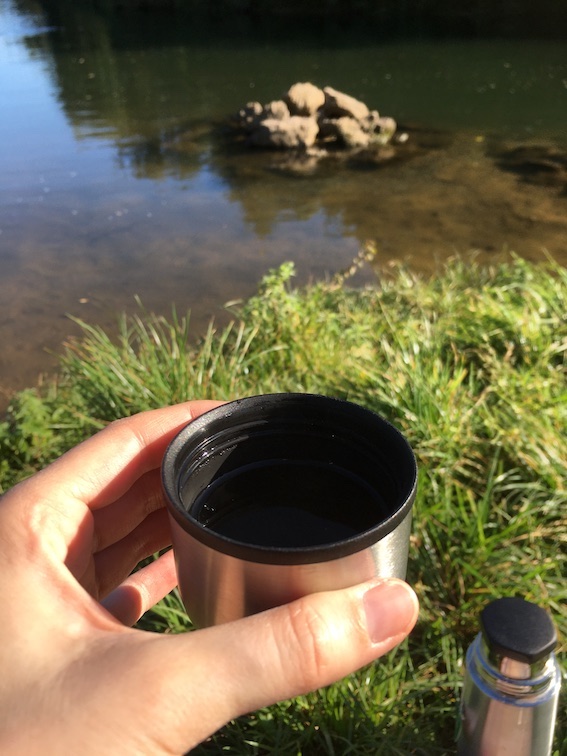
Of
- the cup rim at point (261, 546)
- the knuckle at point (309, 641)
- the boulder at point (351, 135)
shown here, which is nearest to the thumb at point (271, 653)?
the knuckle at point (309, 641)

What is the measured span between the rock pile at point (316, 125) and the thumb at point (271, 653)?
10.7 m

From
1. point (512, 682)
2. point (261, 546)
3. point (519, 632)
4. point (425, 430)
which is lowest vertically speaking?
point (425, 430)

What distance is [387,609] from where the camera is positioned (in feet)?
3.86

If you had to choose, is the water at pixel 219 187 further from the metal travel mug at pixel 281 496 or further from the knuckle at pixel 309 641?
the knuckle at pixel 309 641

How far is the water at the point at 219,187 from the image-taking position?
7.38m

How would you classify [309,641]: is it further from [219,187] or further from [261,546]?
[219,187]

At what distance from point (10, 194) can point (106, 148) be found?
8.10 ft

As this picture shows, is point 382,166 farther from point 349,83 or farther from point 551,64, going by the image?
point 551,64

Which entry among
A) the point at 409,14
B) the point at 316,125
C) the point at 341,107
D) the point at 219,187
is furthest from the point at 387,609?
the point at 409,14

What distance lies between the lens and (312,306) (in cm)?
445

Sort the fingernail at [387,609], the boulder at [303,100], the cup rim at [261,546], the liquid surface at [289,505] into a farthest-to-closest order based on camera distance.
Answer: the boulder at [303,100]
the liquid surface at [289,505]
the fingernail at [387,609]
the cup rim at [261,546]

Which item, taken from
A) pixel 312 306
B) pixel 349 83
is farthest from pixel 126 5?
pixel 312 306

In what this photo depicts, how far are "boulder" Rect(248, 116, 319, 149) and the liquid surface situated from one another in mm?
10555

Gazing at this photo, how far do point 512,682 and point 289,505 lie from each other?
52 cm
